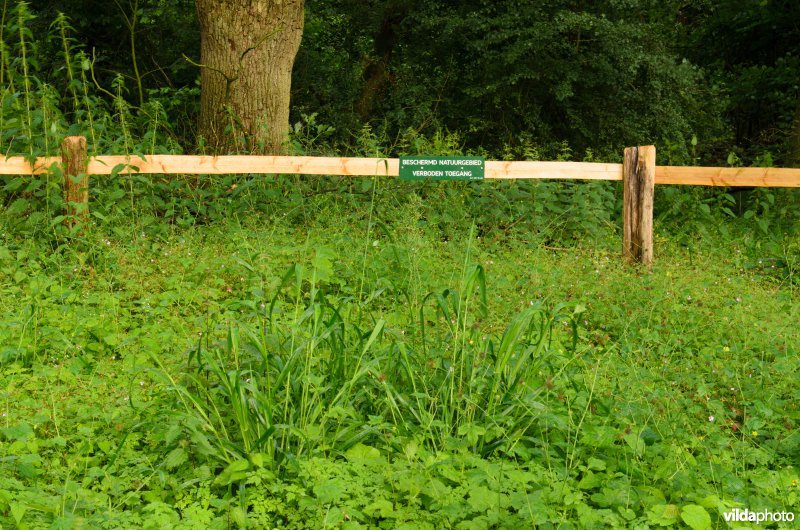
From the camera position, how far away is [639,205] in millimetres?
8500

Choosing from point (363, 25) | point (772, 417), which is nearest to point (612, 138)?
point (363, 25)

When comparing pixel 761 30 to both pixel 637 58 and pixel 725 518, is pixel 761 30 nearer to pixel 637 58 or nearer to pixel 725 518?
pixel 637 58

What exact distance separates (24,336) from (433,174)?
400 cm

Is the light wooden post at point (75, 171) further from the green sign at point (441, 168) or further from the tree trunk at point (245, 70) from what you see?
the green sign at point (441, 168)

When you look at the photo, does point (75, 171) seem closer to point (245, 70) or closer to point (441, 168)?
point (245, 70)

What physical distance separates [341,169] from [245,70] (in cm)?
229

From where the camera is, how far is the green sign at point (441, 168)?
8125 mm

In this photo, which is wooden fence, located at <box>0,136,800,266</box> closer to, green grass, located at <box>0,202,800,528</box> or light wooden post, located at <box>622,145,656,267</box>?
light wooden post, located at <box>622,145,656,267</box>

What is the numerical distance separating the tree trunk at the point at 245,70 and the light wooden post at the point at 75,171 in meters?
1.96

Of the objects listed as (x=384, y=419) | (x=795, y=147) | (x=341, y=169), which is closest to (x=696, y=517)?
(x=384, y=419)

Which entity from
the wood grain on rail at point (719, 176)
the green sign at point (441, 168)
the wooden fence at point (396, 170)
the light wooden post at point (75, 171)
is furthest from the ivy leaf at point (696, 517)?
the light wooden post at point (75, 171)

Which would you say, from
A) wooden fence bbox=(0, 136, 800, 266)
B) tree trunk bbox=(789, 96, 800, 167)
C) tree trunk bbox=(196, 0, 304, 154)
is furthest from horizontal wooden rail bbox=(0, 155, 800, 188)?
tree trunk bbox=(789, 96, 800, 167)

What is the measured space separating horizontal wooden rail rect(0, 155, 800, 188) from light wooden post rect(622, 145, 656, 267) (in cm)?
15

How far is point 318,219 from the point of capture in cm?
862
